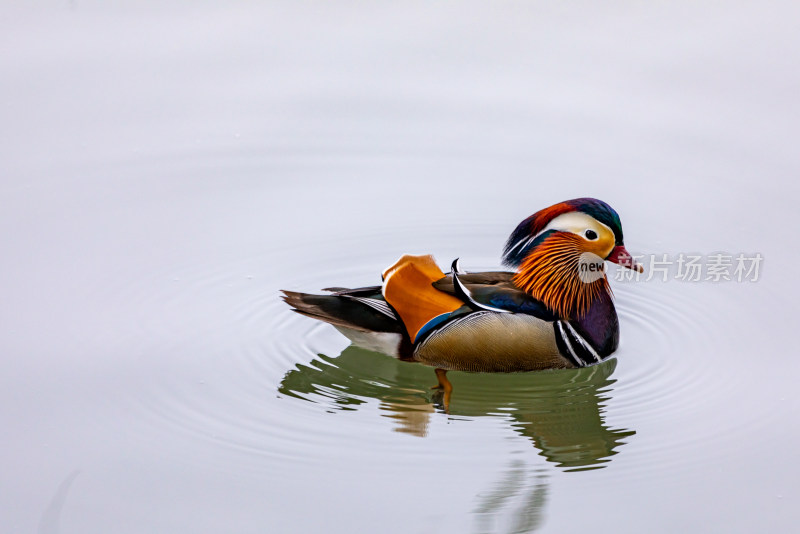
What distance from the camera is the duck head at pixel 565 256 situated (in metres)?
7.23

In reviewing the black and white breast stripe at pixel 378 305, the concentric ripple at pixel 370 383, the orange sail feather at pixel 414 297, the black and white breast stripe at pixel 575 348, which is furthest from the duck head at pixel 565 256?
the black and white breast stripe at pixel 378 305

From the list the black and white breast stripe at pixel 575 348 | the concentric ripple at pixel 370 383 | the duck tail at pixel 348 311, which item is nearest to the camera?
the concentric ripple at pixel 370 383

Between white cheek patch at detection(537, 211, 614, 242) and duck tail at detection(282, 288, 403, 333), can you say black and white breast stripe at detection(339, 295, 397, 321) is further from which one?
white cheek patch at detection(537, 211, 614, 242)

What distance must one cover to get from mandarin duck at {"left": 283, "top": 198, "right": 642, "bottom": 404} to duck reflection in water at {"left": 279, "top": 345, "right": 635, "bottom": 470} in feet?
0.28

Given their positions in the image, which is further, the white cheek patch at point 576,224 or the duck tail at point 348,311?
the white cheek patch at point 576,224

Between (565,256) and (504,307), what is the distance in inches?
22.0

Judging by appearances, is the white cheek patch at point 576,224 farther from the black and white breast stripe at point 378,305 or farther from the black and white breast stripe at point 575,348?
the black and white breast stripe at point 378,305

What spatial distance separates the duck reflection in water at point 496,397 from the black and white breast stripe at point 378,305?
32 cm

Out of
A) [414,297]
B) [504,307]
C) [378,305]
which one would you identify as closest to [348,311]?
[378,305]

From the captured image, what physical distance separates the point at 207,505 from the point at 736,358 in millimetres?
3120

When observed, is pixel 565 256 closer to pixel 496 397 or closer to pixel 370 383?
pixel 496 397

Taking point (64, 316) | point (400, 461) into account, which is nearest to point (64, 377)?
point (64, 316)

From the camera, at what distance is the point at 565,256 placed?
Result: 7.36m

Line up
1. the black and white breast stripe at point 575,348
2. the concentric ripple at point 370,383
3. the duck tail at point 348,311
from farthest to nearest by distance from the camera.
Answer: the black and white breast stripe at point 575,348 → the duck tail at point 348,311 → the concentric ripple at point 370,383
